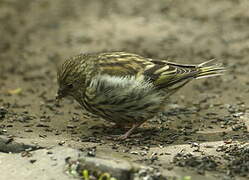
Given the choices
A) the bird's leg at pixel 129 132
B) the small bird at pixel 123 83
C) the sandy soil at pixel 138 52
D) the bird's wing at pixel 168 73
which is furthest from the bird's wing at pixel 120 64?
the sandy soil at pixel 138 52

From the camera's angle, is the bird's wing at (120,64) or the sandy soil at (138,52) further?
the bird's wing at (120,64)

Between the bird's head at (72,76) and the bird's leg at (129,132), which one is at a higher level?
the bird's head at (72,76)

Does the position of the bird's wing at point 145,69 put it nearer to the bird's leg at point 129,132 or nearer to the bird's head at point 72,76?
the bird's head at point 72,76

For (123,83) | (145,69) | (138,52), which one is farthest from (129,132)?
(138,52)

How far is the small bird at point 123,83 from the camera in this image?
6.22 meters

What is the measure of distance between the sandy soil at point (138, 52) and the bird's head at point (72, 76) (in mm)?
480

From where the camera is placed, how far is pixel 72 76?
662 centimetres

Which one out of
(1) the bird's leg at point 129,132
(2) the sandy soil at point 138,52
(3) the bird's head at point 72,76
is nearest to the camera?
(2) the sandy soil at point 138,52

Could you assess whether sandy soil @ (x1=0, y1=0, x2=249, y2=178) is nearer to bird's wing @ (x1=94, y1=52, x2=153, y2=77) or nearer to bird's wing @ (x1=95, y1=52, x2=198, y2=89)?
bird's wing @ (x1=95, y1=52, x2=198, y2=89)

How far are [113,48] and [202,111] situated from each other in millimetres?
3795

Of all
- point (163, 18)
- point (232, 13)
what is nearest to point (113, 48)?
point (163, 18)

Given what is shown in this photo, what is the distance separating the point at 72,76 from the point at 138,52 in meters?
4.21

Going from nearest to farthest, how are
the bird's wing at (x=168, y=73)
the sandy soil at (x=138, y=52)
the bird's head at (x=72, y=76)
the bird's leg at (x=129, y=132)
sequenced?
the sandy soil at (x=138, y=52)
the bird's leg at (x=129, y=132)
the bird's wing at (x=168, y=73)
the bird's head at (x=72, y=76)

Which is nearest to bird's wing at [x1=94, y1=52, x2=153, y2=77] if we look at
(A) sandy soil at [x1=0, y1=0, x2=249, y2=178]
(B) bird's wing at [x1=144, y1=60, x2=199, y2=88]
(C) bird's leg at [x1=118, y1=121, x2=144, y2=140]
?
(B) bird's wing at [x1=144, y1=60, x2=199, y2=88]
